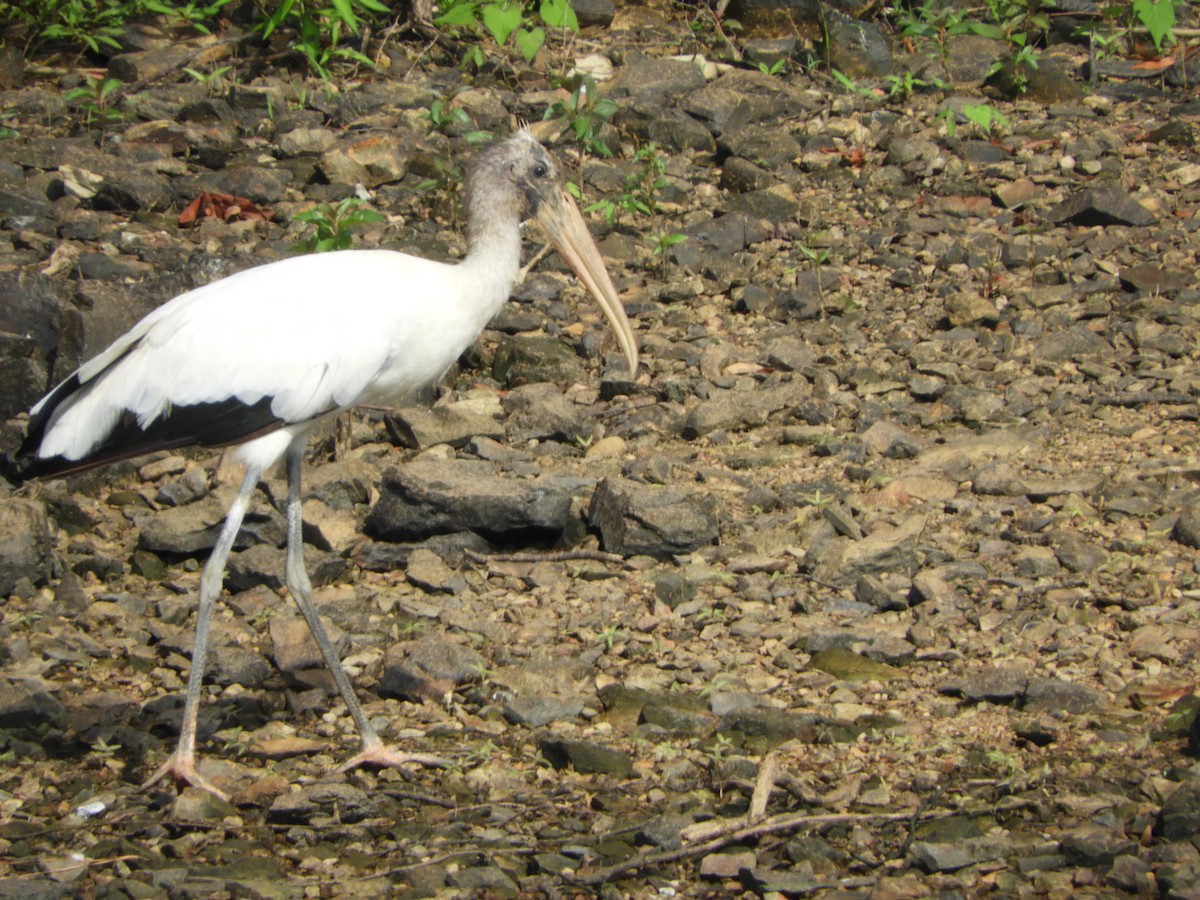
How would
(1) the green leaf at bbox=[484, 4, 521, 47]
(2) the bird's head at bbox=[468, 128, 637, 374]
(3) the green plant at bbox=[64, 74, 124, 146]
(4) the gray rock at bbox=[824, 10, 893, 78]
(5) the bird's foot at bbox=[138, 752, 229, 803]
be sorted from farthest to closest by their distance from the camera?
(4) the gray rock at bbox=[824, 10, 893, 78] < (3) the green plant at bbox=[64, 74, 124, 146] < (1) the green leaf at bbox=[484, 4, 521, 47] < (2) the bird's head at bbox=[468, 128, 637, 374] < (5) the bird's foot at bbox=[138, 752, 229, 803]

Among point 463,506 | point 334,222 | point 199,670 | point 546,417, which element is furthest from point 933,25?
point 199,670

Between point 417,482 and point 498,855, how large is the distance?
2328mm

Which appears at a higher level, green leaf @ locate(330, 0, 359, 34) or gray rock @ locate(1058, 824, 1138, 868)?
green leaf @ locate(330, 0, 359, 34)

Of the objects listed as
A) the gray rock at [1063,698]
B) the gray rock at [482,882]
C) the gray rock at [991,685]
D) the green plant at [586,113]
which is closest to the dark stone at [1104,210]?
the green plant at [586,113]

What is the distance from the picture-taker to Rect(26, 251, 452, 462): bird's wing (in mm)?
4816

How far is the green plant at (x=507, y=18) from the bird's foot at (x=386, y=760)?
6.00 meters

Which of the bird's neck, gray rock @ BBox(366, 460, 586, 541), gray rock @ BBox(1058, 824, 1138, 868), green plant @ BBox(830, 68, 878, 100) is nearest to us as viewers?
gray rock @ BBox(1058, 824, 1138, 868)

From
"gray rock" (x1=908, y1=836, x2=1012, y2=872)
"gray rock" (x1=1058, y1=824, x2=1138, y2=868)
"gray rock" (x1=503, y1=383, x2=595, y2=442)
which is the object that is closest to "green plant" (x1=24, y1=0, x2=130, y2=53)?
"gray rock" (x1=503, y1=383, x2=595, y2=442)

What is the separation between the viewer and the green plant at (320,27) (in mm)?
10055

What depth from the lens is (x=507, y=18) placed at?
9.40 meters

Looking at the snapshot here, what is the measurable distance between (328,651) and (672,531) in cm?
158

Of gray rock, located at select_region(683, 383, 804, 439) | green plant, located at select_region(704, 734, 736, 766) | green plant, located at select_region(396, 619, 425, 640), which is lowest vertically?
green plant, located at select_region(396, 619, 425, 640)

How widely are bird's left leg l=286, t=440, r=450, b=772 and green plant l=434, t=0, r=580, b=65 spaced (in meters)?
5.09

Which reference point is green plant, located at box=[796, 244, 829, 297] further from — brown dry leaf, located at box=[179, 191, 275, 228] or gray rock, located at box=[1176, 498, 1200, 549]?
brown dry leaf, located at box=[179, 191, 275, 228]
